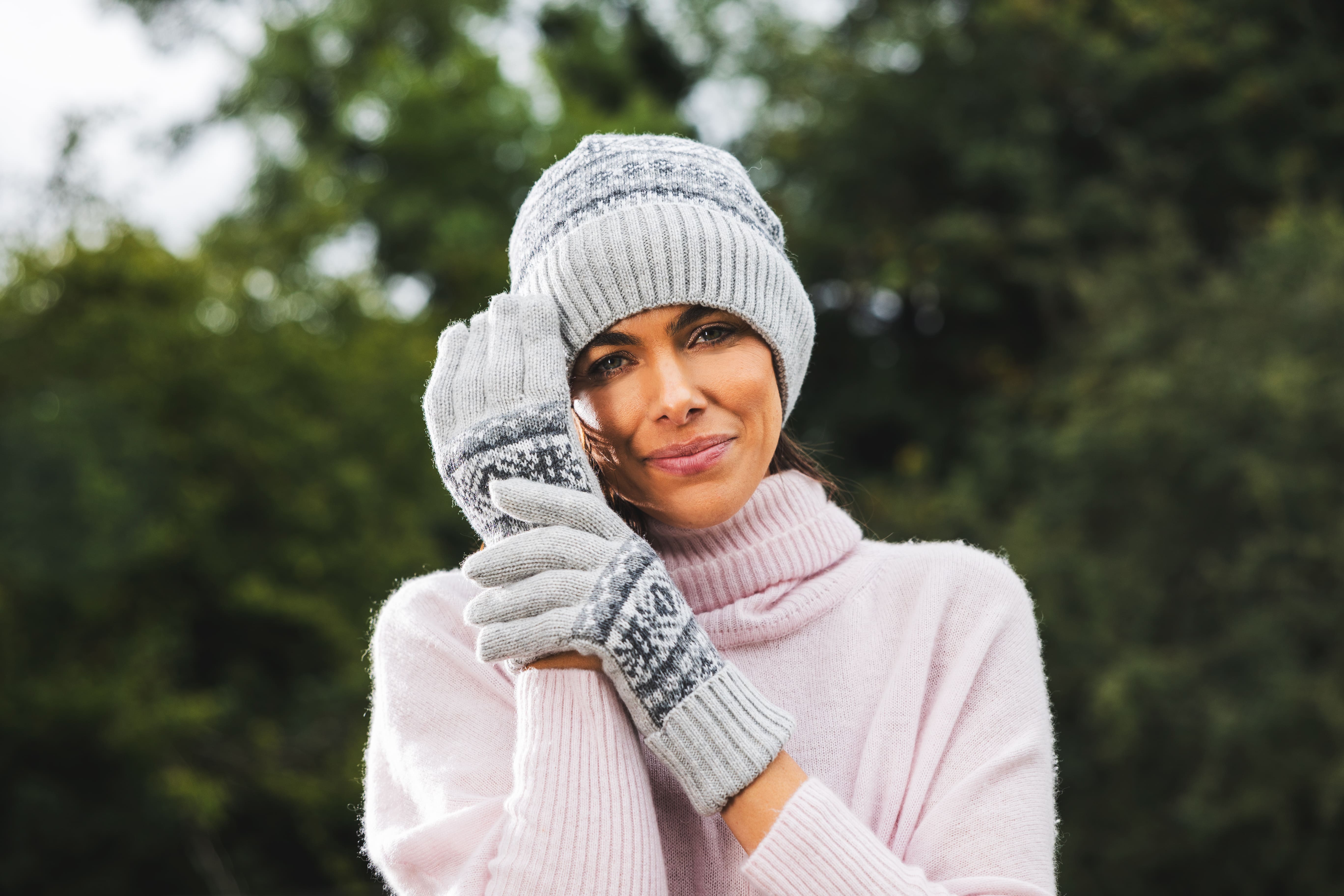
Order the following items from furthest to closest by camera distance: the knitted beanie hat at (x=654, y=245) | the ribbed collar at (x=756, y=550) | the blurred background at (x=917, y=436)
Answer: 1. the blurred background at (x=917, y=436)
2. the ribbed collar at (x=756, y=550)
3. the knitted beanie hat at (x=654, y=245)

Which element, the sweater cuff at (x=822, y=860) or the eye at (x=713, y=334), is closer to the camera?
the sweater cuff at (x=822, y=860)

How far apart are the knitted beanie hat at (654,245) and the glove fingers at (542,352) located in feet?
0.11

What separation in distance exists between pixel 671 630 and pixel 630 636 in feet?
0.17

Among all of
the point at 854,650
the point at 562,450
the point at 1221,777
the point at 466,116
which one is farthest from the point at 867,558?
the point at 466,116

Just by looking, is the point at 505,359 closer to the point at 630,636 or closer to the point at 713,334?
the point at 713,334

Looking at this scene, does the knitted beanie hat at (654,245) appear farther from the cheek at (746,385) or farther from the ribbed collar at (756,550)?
the ribbed collar at (756,550)

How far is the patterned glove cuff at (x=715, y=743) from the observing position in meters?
1.61

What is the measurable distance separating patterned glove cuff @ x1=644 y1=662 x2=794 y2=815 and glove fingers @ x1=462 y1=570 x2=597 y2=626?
0.18 m

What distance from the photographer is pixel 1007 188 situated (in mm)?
13117

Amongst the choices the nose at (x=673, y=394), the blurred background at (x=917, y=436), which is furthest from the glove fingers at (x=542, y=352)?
the blurred background at (x=917, y=436)

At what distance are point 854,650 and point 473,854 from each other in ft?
2.07

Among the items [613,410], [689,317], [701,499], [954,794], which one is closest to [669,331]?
[689,317]

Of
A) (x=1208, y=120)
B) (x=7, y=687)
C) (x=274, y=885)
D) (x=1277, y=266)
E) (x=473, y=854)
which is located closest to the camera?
(x=473, y=854)

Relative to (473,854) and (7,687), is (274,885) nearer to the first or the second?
(7,687)
